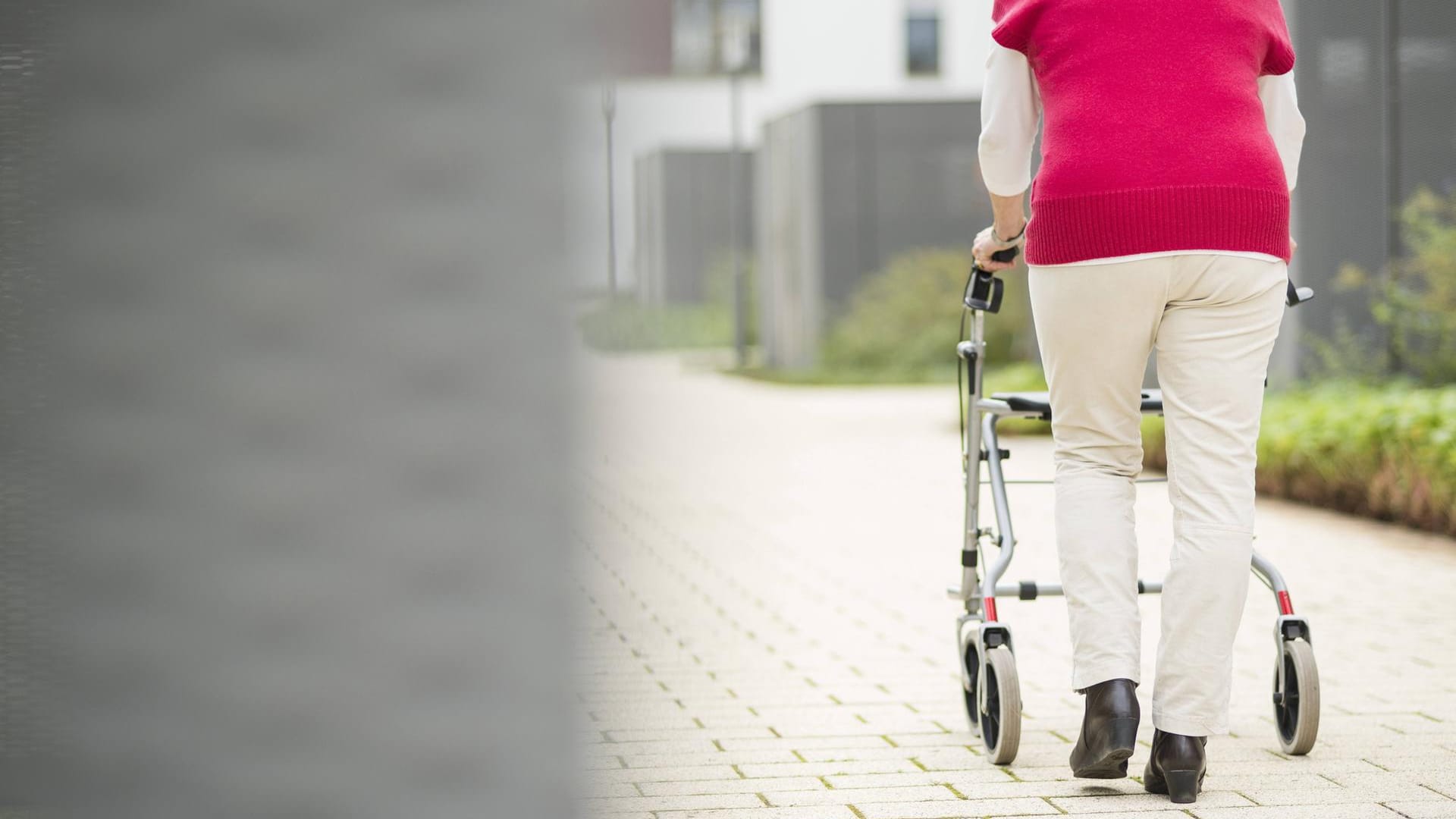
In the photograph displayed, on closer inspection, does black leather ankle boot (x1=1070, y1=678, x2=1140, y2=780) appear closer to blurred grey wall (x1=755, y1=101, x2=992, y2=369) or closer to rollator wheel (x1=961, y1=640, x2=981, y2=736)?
rollator wheel (x1=961, y1=640, x2=981, y2=736)

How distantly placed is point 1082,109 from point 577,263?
223cm

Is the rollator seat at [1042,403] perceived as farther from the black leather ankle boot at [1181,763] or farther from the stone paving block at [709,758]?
the stone paving block at [709,758]

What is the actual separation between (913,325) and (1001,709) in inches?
1006

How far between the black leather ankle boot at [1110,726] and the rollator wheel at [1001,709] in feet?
→ 0.61

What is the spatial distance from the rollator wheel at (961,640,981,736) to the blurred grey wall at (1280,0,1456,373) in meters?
8.64

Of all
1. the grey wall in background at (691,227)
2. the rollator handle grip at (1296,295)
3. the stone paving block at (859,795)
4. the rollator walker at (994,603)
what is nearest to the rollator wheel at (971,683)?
the rollator walker at (994,603)

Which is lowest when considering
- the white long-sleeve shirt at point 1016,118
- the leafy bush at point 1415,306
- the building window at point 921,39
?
the leafy bush at point 1415,306

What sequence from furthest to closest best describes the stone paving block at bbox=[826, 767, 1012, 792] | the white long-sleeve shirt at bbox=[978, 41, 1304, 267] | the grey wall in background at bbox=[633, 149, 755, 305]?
1. the grey wall in background at bbox=[633, 149, 755, 305]
2. the stone paving block at bbox=[826, 767, 1012, 792]
3. the white long-sleeve shirt at bbox=[978, 41, 1304, 267]

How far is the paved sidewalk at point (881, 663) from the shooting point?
3.00 m

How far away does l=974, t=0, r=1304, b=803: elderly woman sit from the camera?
9.86 ft

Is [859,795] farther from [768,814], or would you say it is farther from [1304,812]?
[1304,812]

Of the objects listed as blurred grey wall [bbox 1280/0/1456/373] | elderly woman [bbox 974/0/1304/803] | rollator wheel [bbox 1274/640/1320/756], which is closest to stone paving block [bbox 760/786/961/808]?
elderly woman [bbox 974/0/1304/803]

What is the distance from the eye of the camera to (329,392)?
1014 millimetres

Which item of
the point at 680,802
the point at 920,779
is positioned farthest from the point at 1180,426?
the point at 680,802
